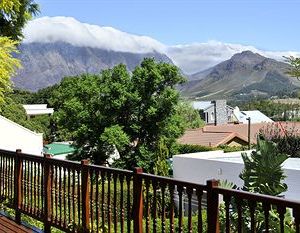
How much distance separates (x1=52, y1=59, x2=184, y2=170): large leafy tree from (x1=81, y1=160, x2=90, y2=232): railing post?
2044cm

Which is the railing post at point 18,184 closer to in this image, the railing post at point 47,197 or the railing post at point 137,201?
the railing post at point 47,197

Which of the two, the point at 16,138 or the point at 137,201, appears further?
the point at 16,138

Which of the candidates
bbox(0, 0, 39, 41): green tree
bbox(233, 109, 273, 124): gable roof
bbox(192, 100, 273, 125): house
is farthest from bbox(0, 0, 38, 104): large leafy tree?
bbox(233, 109, 273, 124): gable roof

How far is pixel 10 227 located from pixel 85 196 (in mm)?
1549

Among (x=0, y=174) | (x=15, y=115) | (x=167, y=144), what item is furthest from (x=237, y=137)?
(x=0, y=174)

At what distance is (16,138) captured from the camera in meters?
25.0

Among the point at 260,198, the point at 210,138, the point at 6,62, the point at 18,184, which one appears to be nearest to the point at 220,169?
the point at 6,62

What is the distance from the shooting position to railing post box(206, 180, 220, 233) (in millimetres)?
2947

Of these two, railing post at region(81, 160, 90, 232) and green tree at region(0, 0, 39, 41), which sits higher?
green tree at region(0, 0, 39, 41)

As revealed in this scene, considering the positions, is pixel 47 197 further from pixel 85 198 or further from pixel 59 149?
pixel 59 149

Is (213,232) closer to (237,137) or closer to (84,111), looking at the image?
(84,111)

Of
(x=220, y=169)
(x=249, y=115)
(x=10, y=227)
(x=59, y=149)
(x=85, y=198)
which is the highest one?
(x=85, y=198)

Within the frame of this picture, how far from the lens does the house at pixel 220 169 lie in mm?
13594

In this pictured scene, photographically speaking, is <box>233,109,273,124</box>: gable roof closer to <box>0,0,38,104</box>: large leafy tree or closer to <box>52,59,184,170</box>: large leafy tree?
<box>52,59,184,170</box>: large leafy tree
